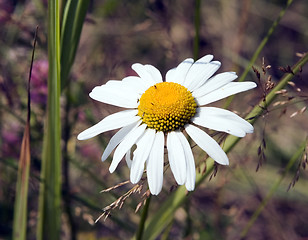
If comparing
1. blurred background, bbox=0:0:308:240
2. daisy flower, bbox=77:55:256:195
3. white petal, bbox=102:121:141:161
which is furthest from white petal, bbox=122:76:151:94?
blurred background, bbox=0:0:308:240

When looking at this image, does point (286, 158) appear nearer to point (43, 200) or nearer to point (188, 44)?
point (188, 44)

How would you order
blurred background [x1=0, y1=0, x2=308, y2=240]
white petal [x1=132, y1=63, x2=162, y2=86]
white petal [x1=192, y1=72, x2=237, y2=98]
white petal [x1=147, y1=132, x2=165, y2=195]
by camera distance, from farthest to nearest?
blurred background [x1=0, y1=0, x2=308, y2=240], white petal [x1=132, y1=63, x2=162, y2=86], white petal [x1=192, y1=72, x2=237, y2=98], white petal [x1=147, y1=132, x2=165, y2=195]

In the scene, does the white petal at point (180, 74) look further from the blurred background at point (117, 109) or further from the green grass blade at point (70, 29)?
the green grass blade at point (70, 29)

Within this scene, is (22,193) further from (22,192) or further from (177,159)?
(177,159)

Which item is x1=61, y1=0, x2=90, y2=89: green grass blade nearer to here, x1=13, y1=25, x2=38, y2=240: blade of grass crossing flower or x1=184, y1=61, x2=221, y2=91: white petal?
x1=13, y1=25, x2=38, y2=240: blade of grass crossing flower

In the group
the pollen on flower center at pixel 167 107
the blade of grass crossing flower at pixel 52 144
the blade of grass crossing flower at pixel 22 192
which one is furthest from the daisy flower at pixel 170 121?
the blade of grass crossing flower at pixel 22 192

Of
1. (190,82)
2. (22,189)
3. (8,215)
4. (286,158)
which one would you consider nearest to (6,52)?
(8,215)
